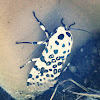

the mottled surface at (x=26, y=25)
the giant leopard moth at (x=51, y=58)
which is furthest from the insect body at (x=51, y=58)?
the mottled surface at (x=26, y=25)

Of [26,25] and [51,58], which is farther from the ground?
[26,25]

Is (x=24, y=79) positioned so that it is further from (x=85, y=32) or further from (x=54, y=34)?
(x=85, y=32)

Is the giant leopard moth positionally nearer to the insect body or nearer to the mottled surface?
the insect body

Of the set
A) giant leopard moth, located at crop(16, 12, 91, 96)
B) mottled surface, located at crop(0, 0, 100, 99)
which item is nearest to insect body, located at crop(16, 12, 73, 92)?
giant leopard moth, located at crop(16, 12, 91, 96)

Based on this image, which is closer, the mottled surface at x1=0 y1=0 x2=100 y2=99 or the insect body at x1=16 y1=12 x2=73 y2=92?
the insect body at x1=16 y1=12 x2=73 y2=92

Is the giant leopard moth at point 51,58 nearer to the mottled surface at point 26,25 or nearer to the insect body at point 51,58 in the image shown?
the insect body at point 51,58

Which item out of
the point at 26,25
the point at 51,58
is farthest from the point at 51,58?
the point at 26,25

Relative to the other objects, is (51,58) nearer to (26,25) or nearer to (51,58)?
(51,58)

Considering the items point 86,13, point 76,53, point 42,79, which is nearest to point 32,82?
point 42,79
